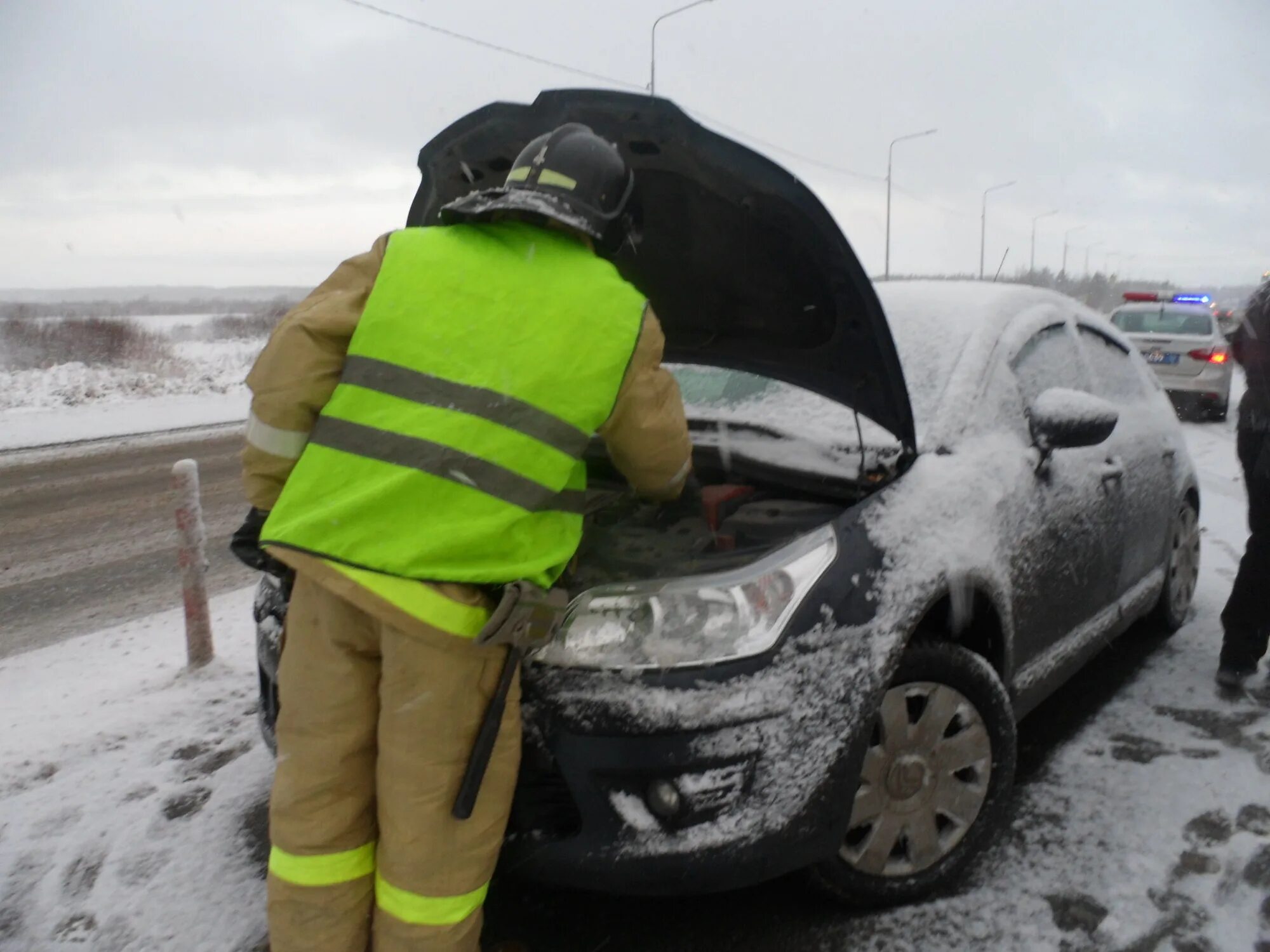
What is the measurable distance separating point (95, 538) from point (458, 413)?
6645mm

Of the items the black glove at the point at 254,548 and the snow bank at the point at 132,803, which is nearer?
the black glove at the point at 254,548

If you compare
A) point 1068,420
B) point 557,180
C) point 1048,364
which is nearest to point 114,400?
point 1048,364

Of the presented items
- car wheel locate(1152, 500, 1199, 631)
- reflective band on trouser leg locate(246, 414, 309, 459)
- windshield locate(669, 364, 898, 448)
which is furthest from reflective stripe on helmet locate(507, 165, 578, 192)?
car wheel locate(1152, 500, 1199, 631)

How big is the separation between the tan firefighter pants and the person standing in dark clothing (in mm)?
3132

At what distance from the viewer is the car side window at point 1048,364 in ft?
10.3

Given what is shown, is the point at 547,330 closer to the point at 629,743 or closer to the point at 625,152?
the point at 625,152

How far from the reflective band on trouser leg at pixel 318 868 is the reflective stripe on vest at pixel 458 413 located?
0.58 metres

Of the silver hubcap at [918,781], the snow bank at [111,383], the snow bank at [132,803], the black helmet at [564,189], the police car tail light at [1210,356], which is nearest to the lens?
Answer: the black helmet at [564,189]

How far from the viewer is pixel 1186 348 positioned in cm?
1358

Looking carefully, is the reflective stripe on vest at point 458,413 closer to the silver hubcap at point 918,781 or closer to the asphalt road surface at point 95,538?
the silver hubcap at point 918,781

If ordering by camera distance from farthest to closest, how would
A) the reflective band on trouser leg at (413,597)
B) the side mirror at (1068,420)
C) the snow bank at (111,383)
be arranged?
the snow bank at (111,383), the side mirror at (1068,420), the reflective band on trouser leg at (413,597)

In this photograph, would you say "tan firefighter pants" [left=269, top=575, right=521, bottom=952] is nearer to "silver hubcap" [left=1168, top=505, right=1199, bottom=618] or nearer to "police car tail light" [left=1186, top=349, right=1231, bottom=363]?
"silver hubcap" [left=1168, top=505, right=1199, bottom=618]

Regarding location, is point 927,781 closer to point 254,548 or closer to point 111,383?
point 254,548

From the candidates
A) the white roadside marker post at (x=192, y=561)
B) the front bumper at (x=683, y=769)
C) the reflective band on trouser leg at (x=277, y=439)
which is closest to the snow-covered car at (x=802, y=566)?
the front bumper at (x=683, y=769)
